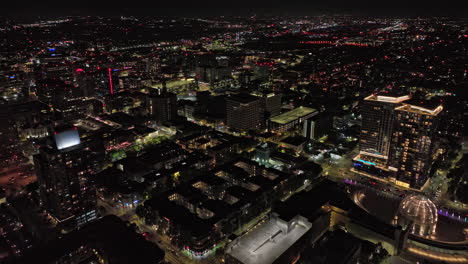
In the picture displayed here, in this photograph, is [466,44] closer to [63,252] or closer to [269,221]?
[269,221]

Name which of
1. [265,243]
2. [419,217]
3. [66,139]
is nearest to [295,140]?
[419,217]

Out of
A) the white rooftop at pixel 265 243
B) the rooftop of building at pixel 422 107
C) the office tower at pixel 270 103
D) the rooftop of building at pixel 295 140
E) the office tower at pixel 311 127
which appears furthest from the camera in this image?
the office tower at pixel 270 103

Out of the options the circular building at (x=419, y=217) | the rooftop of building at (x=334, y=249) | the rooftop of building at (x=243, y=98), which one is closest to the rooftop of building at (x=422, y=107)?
the circular building at (x=419, y=217)

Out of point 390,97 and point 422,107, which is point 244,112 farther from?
point 422,107

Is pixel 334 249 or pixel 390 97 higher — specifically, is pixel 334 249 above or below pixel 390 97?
below

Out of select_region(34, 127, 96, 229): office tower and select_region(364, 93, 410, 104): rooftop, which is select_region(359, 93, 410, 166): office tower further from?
select_region(34, 127, 96, 229): office tower

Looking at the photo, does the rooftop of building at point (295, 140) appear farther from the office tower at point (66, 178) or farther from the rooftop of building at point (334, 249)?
the office tower at point (66, 178)
